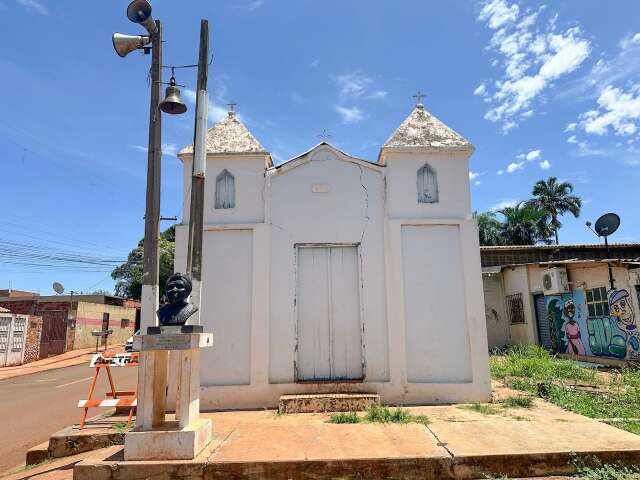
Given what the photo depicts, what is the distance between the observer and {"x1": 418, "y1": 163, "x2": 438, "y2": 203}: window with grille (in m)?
8.49

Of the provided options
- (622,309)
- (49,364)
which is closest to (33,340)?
(49,364)

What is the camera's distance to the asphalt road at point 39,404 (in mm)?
7402

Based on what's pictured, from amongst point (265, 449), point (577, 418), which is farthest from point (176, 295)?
point (577, 418)

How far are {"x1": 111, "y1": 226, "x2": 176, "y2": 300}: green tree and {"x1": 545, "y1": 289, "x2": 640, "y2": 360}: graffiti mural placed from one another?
2566 centimetres

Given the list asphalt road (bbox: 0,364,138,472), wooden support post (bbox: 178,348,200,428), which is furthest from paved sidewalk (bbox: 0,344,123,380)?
wooden support post (bbox: 178,348,200,428)

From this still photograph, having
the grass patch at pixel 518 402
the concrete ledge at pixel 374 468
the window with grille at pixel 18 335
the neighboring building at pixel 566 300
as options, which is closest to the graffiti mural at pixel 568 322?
the neighboring building at pixel 566 300

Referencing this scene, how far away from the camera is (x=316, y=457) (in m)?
4.86

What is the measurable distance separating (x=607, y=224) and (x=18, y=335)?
24.7 m

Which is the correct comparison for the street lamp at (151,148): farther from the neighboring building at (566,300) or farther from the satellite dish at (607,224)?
the satellite dish at (607,224)

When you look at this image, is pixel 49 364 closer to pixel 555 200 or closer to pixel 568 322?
pixel 568 322

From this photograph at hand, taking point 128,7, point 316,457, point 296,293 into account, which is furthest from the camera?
point 296,293

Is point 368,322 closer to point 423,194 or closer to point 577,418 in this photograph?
point 423,194

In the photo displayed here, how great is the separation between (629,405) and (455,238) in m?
3.67

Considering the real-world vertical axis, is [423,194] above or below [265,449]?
above
